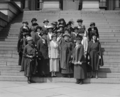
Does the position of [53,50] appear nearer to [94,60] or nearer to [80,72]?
[80,72]

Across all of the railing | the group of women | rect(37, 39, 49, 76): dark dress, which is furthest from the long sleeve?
the railing

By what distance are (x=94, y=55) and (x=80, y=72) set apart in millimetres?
1078

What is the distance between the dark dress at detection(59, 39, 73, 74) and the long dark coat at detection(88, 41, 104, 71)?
2.71 ft

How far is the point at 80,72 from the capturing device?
968cm

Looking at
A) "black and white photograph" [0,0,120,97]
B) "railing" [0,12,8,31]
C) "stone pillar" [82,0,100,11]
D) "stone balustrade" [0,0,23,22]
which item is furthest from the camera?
"stone pillar" [82,0,100,11]

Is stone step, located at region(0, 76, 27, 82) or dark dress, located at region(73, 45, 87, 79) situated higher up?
dark dress, located at region(73, 45, 87, 79)

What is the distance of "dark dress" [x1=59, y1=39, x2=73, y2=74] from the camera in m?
10.2

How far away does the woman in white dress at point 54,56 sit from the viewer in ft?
33.6

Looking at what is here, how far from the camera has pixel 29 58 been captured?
9.91 meters

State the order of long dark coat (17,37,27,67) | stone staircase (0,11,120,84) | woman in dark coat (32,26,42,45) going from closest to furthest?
stone staircase (0,11,120,84) < long dark coat (17,37,27,67) < woman in dark coat (32,26,42,45)

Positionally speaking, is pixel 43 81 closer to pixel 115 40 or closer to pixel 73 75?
pixel 73 75

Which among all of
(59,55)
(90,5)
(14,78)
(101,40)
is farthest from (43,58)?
(90,5)

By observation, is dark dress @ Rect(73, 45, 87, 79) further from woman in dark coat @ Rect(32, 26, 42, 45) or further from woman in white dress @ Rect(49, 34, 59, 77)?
woman in dark coat @ Rect(32, 26, 42, 45)

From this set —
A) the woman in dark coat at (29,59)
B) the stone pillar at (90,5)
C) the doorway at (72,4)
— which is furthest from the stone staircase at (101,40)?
the doorway at (72,4)
